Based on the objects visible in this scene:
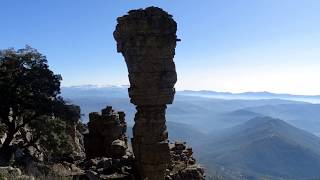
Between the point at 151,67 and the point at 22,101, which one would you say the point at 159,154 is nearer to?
the point at 151,67

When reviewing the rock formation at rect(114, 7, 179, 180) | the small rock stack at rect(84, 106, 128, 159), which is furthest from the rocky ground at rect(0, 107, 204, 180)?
the rock formation at rect(114, 7, 179, 180)

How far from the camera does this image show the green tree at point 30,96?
142 ft

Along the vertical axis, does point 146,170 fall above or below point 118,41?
below

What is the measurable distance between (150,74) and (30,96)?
1310 centimetres

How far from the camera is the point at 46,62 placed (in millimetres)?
46531

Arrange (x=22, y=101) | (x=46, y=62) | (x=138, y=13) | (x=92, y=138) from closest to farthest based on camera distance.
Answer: (x=138, y=13), (x=22, y=101), (x=46, y=62), (x=92, y=138)

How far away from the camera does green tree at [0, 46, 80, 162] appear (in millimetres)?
43344

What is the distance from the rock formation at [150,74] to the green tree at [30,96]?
9.83 meters

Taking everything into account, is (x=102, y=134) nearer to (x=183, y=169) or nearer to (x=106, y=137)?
(x=106, y=137)

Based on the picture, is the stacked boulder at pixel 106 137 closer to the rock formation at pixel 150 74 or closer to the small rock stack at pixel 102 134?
the small rock stack at pixel 102 134

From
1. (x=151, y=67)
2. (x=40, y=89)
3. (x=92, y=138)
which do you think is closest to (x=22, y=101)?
(x=40, y=89)

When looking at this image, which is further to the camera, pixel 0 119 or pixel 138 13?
pixel 0 119

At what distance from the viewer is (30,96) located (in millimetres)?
44312

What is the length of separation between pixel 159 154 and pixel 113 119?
13.7 metres
